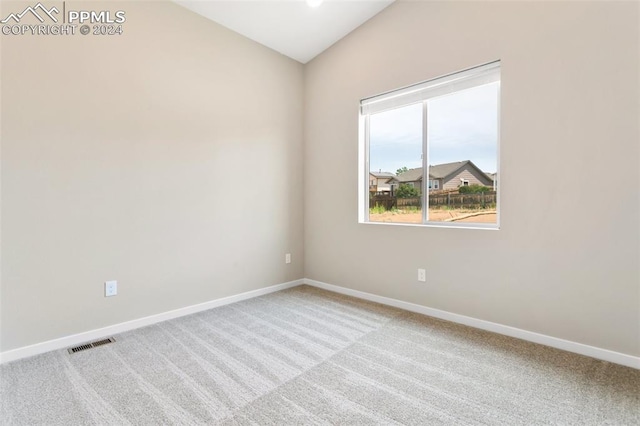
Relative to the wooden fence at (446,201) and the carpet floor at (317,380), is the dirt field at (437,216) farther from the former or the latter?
the carpet floor at (317,380)

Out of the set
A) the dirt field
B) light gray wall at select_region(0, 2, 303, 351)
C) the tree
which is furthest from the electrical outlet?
the tree

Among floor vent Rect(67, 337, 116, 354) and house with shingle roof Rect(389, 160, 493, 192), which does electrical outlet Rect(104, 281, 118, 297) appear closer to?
floor vent Rect(67, 337, 116, 354)

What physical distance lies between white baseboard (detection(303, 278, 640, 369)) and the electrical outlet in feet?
7.41

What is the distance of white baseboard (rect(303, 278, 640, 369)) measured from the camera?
6.45ft

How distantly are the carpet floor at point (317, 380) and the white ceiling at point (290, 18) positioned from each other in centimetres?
291

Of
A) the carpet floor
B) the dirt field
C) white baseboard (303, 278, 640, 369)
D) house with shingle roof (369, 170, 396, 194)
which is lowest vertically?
the carpet floor

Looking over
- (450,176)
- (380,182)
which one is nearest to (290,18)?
(380,182)

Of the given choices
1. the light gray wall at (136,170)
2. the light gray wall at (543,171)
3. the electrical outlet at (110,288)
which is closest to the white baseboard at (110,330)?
the light gray wall at (136,170)

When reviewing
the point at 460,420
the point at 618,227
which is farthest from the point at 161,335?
the point at 618,227

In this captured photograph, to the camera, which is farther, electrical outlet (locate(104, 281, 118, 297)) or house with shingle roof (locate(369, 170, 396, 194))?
house with shingle roof (locate(369, 170, 396, 194))

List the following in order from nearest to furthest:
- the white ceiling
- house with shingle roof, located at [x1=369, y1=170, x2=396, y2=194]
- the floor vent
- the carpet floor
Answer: the carpet floor < the floor vent < the white ceiling < house with shingle roof, located at [x1=369, y1=170, x2=396, y2=194]

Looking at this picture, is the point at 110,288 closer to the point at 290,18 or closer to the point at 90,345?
the point at 90,345

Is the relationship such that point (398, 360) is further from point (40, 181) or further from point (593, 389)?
point (40, 181)

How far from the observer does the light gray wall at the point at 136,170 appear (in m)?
2.08
